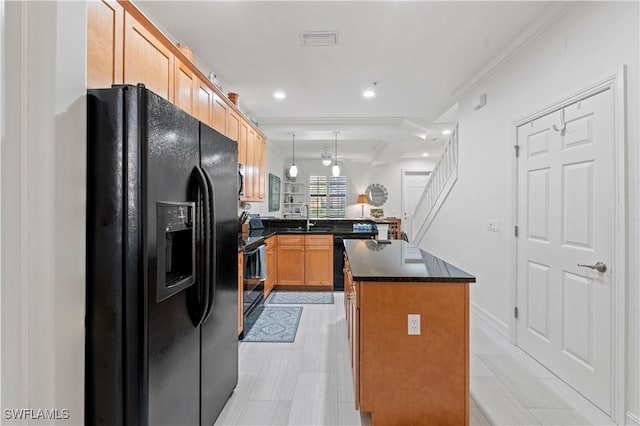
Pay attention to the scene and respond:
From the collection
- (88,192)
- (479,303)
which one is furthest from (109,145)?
(479,303)

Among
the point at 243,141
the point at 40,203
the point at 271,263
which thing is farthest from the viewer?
the point at 271,263

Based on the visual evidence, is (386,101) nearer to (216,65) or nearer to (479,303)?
(216,65)

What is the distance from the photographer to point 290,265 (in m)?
4.77

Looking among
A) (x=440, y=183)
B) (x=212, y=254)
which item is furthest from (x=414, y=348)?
(x=440, y=183)

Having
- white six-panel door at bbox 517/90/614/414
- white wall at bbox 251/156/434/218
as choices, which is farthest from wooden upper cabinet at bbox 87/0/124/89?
white wall at bbox 251/156/434/218

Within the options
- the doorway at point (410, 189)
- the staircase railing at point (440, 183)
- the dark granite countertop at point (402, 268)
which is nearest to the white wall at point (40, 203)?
the dark granite countertop at point (402, 268)

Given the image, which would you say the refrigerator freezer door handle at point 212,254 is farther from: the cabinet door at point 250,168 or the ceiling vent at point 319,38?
the cabinet door at point 250,168

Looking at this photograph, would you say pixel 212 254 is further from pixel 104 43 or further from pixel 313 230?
pixel 313 230

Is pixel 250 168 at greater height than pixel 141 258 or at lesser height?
greater

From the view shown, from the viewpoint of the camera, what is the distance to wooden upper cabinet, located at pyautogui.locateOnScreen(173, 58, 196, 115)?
210 centimetres

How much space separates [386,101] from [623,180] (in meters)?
3.07

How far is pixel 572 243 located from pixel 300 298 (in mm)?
3199

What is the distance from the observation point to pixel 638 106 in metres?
1.69

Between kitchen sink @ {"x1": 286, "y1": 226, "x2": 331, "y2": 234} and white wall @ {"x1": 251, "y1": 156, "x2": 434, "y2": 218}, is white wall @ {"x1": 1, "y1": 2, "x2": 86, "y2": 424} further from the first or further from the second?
white wall @ {"x1": 251, "y1": 156, "x2": 434, "y2": 218}
